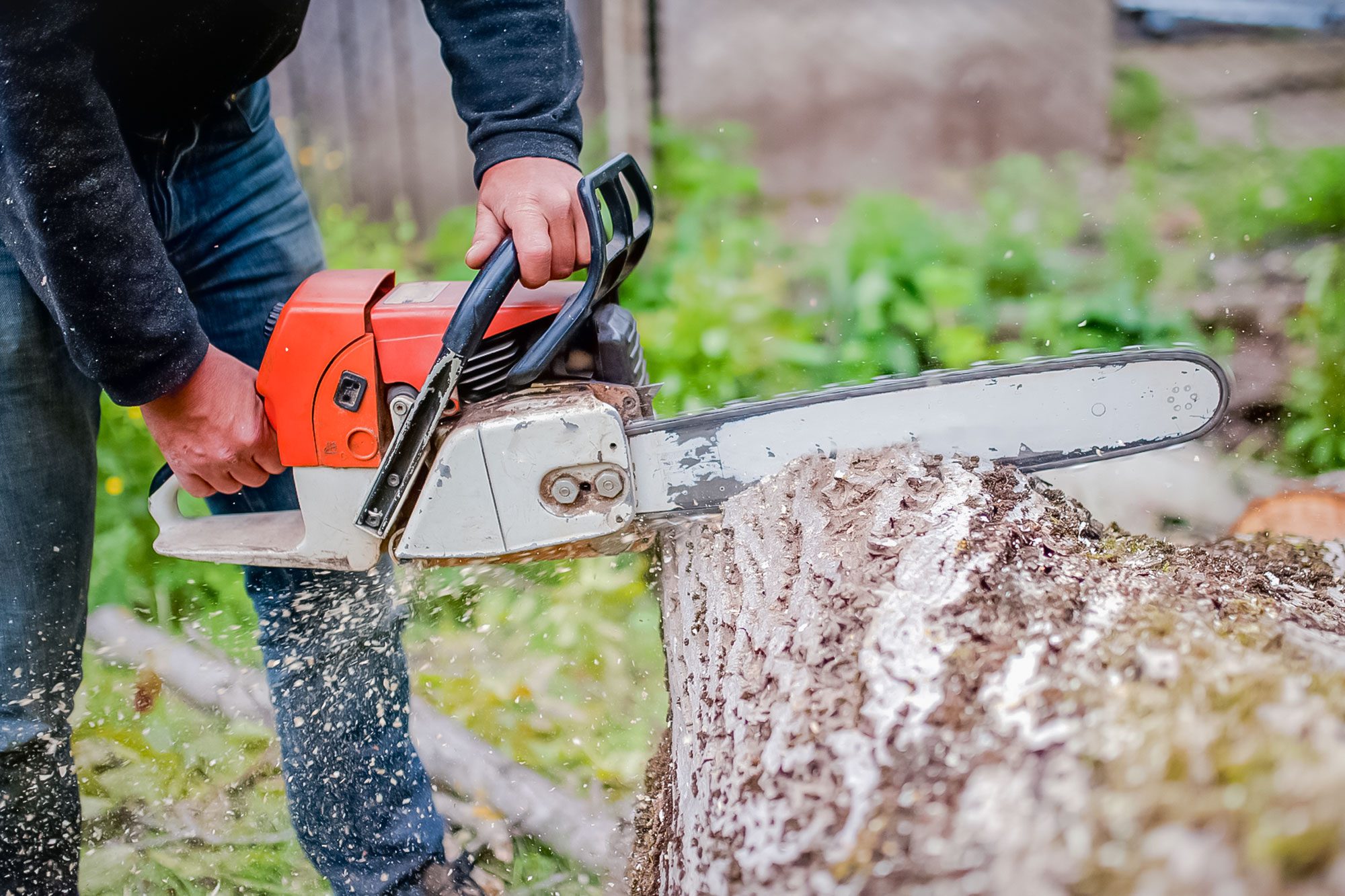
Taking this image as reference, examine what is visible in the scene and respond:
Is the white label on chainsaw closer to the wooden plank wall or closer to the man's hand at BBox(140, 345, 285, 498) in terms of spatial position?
the man's hand at BBox(140, 345, 285, 498)

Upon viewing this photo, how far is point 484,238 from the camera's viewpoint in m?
1.31

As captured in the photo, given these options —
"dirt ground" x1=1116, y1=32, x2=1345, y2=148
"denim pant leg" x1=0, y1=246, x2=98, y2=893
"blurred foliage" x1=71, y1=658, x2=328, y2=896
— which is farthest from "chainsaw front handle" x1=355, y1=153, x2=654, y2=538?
"dirt ground" x1=1116, y1=32, x2=1345, y2=148

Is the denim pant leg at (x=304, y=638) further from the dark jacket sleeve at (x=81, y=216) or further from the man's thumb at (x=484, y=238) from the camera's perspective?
Result: the man's thumb at (x=484, y=238)

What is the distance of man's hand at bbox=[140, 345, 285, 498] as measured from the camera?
1.28m

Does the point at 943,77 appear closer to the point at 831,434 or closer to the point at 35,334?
the point at 831,434

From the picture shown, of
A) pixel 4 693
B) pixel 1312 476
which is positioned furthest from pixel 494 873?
pixel 1312 476

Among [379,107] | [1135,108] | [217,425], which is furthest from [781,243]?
[217,425]

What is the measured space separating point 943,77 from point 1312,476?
268cm

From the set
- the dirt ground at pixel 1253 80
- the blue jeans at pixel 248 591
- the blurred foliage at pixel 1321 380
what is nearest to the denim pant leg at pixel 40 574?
the blue jeans at pixel 248 591

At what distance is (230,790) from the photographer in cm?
187

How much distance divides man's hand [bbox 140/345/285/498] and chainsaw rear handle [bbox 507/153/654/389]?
0.41m

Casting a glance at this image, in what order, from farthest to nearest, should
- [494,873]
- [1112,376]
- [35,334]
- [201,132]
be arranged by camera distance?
[494,873], [201,132], [35,334], [1112,376]

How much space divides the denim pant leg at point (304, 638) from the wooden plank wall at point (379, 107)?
8.44 feet

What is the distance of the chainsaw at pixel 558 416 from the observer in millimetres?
1217
